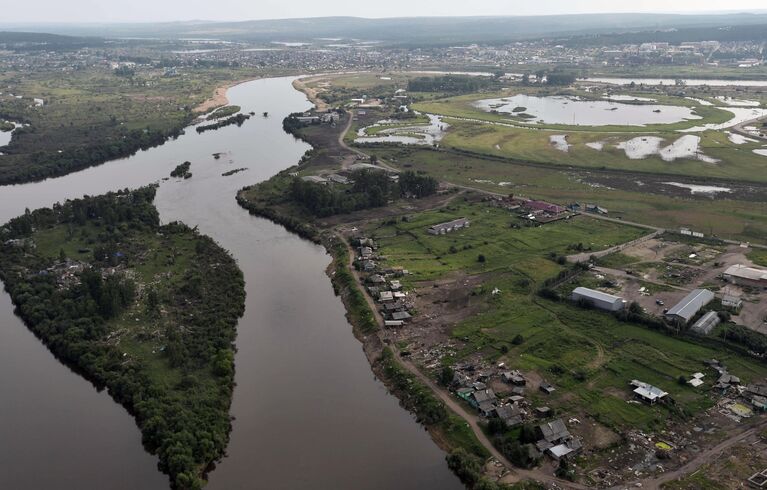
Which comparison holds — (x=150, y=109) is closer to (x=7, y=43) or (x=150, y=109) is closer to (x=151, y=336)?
(x=151, y=336)

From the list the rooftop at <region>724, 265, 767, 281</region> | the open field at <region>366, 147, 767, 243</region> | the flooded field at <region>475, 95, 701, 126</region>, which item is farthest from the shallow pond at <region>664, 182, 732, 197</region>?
the flooded field at <region>475, 95, 701, 126</region>

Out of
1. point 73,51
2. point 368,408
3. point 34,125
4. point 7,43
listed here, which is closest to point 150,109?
point 34,125

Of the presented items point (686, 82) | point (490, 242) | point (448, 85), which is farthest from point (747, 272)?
point (686, 82)

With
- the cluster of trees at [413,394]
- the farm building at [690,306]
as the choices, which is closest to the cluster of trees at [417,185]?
the farm building at [690,306]

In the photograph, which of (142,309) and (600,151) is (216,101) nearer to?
(600,151)

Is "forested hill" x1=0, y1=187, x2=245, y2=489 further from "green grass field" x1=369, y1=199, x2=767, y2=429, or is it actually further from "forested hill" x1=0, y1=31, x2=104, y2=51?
"forested hill" x1=0, y1=31, x2=104, y2=51

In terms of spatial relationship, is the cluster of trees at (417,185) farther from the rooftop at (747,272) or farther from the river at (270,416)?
the rooftop at (747,272)
